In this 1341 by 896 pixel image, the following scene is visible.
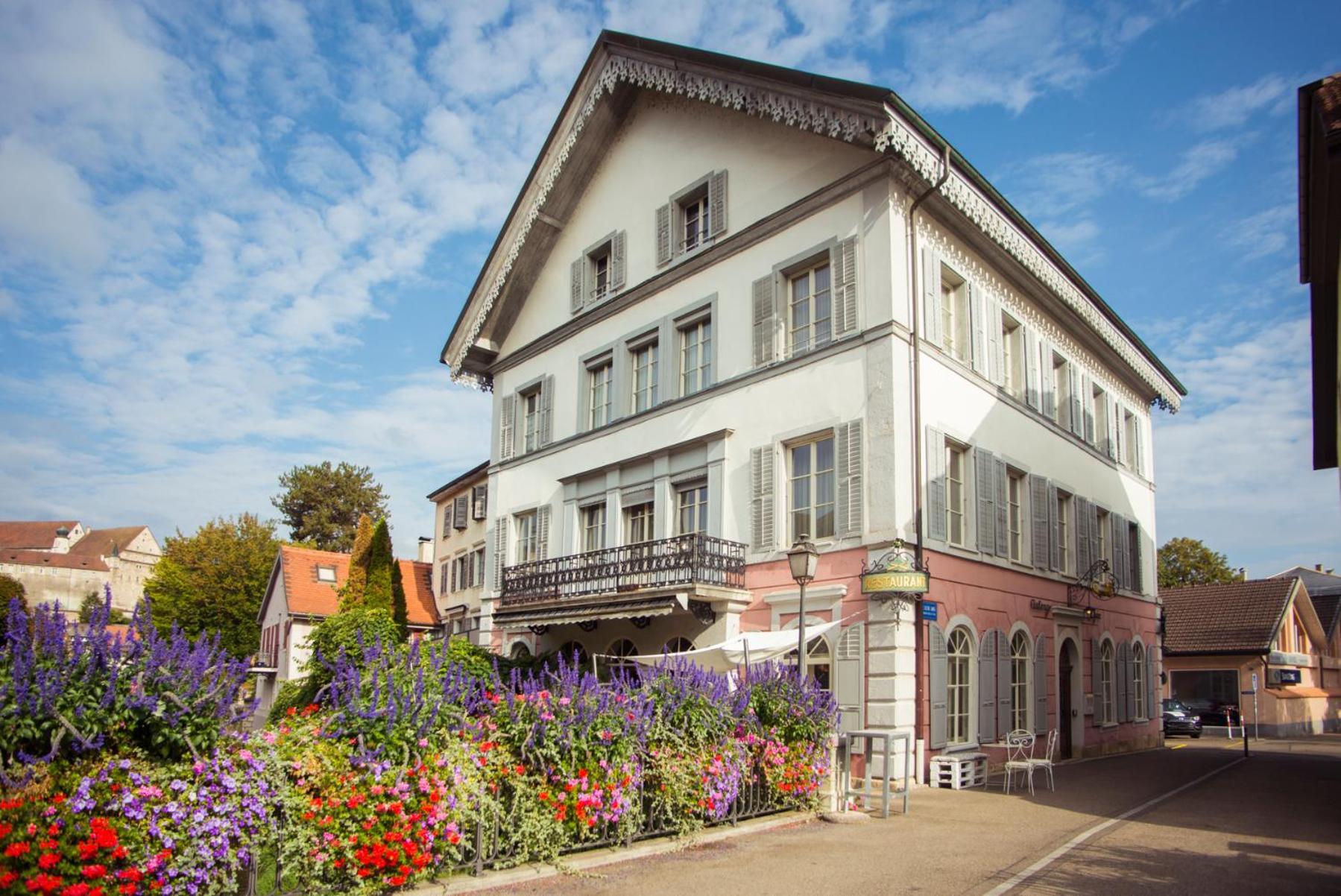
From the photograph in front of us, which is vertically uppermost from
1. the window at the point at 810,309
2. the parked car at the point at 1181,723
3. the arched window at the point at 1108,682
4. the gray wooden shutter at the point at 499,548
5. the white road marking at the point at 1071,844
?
the window at the point at 810,309

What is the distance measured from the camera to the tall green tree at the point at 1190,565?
52281mm

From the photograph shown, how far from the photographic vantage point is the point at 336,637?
77.5 feet

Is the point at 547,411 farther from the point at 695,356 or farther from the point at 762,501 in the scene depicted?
the point at 762,501

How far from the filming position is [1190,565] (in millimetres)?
52781

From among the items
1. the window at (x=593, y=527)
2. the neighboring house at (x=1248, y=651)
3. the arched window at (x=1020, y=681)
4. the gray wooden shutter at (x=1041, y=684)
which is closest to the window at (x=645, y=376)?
the window at (x=593, y=527)

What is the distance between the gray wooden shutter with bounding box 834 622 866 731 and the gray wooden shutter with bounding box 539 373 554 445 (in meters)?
10.5

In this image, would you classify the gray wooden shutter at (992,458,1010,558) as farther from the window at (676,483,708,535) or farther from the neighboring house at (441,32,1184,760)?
the window at (676,483,708,535)

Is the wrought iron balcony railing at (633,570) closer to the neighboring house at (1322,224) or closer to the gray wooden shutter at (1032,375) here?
the gray wooden shutter at (1032,375)

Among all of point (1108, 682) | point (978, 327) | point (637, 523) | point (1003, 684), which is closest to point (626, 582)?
point (637, 523)

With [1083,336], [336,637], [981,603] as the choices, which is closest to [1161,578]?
[1083,336]

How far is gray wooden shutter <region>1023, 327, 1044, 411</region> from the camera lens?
65.6ft

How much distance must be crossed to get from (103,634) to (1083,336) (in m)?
21.1

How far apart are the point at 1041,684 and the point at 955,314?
23.4 ft

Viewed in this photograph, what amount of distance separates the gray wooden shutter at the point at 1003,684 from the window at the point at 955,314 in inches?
196
